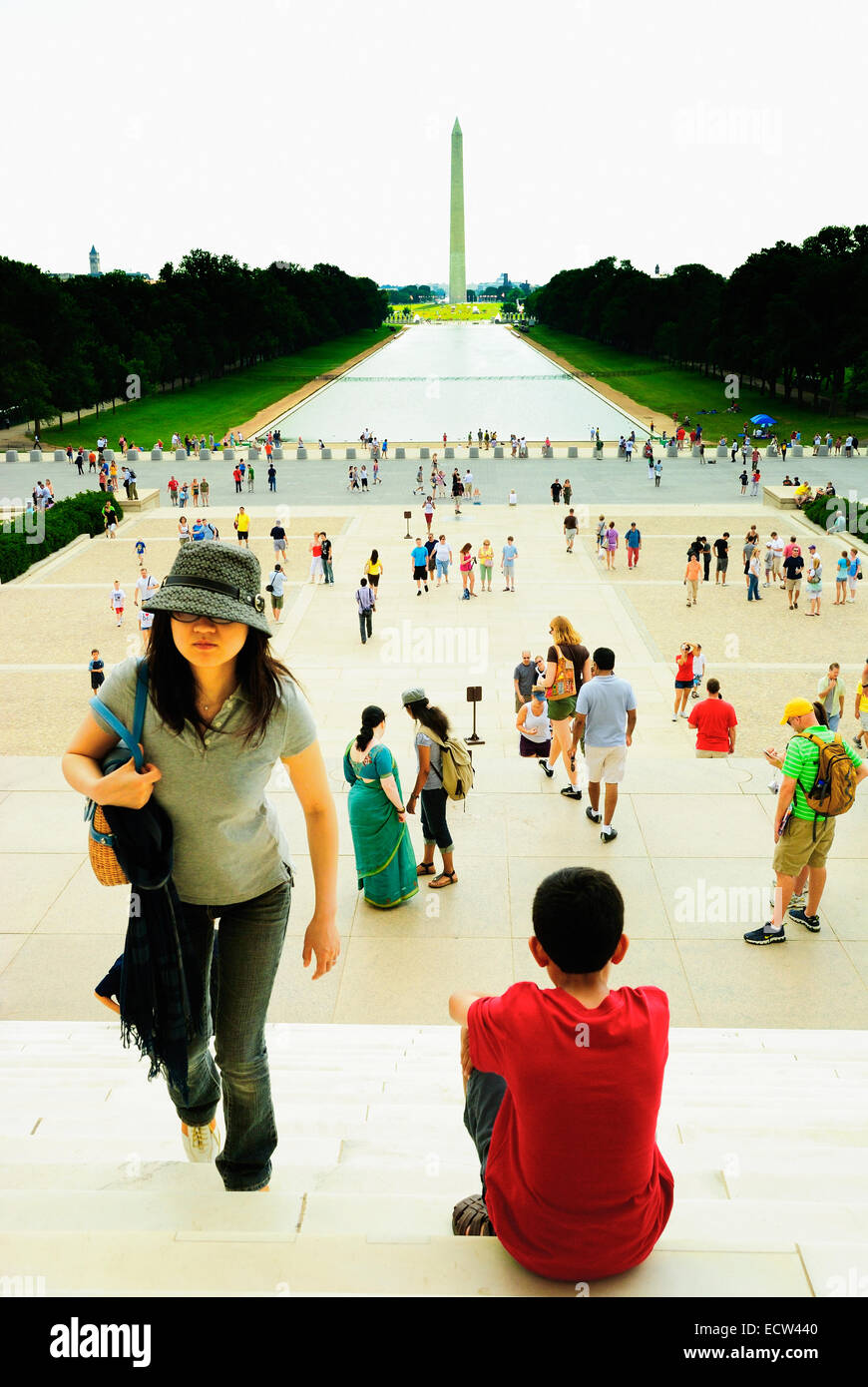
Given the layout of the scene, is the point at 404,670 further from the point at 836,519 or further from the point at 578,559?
the point at 836,519

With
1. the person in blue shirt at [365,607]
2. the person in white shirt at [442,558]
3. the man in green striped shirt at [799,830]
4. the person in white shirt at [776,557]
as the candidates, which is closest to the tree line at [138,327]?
the person in white shirt at [442,558]

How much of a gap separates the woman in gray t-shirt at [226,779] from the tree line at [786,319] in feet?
192

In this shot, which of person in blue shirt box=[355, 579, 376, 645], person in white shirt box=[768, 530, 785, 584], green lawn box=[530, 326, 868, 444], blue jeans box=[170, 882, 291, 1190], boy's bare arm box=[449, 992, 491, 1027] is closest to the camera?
boy's bare arm box=[449, 992, 491, 1027]

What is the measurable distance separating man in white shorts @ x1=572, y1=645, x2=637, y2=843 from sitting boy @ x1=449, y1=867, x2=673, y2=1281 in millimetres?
6164

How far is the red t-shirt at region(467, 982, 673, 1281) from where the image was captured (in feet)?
8.22

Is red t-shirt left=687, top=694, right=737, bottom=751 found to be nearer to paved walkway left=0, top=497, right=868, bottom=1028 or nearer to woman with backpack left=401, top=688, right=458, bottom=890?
paved walkway left=0, top=497, right=868, bottom=1028

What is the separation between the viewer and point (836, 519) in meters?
29.3

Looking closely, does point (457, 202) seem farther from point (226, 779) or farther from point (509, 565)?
point (226, 779)

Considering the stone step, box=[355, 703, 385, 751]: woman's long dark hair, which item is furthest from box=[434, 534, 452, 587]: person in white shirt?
the stone step

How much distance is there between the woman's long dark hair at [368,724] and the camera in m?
7.16

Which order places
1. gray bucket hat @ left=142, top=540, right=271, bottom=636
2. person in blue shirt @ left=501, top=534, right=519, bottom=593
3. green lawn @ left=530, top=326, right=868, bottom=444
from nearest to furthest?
1. gray bucket hat @ left=142, top=540, right=271, bottom=636
2. person in blue shirt @ left=501, top=534, right=519, bottom=593
3. green lawn @ left=530, top=326, right=868, bottom=444

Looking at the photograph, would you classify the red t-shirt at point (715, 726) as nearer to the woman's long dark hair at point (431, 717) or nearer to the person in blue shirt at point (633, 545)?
the woman's long dark hair at point (431, 717)

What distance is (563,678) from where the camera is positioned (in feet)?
35.3

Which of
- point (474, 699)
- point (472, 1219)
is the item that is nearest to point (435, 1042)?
point (472, 1219)
